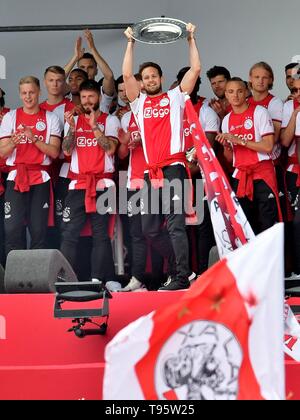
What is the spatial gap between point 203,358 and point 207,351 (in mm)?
23

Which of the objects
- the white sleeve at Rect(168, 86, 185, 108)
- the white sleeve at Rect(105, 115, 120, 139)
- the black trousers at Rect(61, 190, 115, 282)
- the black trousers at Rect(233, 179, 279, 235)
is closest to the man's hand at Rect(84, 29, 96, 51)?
the white sleeve at Rect(105, 115, 120, 139)

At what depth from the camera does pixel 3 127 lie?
21.0ft

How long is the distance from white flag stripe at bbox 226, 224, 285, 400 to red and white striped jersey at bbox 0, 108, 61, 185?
160 inches

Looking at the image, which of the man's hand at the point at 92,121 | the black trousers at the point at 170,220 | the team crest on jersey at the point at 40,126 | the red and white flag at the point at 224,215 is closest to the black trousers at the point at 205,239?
the black trousers at the point at 170,220

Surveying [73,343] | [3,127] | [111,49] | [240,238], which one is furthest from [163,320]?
[111,49]

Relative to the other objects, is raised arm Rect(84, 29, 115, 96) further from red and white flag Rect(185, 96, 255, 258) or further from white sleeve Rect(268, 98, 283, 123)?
red and white flag Rect(185, 96, 255, 258)

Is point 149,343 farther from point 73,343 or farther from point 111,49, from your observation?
point 111,49

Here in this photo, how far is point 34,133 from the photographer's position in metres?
6.35

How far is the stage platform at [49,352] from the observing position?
3.00 meters

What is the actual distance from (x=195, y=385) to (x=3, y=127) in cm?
431

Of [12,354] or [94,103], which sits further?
[94,103]

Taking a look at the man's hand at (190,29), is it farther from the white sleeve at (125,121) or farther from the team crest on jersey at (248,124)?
the white sleeve at (125,121)

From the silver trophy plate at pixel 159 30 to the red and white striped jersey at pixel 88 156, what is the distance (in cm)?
112

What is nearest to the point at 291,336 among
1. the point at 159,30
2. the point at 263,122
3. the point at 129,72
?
the point at 159,30
